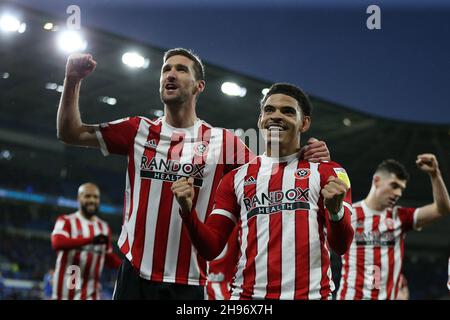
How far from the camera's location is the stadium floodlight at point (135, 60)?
13.3 metres

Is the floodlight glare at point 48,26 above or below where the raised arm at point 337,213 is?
above

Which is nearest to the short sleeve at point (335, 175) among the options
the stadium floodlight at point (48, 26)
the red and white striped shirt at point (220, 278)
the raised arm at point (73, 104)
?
the raised arm at point (73, 104)

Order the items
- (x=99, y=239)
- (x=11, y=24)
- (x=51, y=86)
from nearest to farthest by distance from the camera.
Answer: (x=99, y=239) < (x=11, y=24) < (x=51, y=86)

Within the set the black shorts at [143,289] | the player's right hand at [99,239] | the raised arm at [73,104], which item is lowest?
the black shorts at [143,289]

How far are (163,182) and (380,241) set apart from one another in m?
2.81

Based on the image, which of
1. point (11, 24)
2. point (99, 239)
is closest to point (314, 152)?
point (99, 239)

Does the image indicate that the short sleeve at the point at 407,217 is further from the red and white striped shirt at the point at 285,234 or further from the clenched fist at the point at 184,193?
the clenched fist at the point at 184,193

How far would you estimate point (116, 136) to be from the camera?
3.24 metres

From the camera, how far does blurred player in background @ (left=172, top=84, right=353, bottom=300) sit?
2.54 m

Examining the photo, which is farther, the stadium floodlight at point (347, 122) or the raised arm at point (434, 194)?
the stadium floodlight at point (347, 122)

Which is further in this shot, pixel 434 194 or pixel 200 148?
pixel 434 194

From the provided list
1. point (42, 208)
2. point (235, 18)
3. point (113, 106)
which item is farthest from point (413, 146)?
point (42, 208)

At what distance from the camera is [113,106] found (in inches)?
624

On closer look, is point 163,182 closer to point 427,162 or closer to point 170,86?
point 170,86
